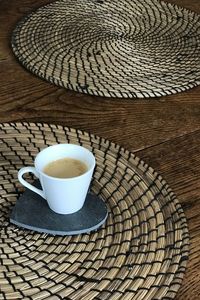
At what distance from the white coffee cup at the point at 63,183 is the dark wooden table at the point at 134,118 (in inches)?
Answer: 6.0

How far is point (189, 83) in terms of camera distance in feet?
3.34

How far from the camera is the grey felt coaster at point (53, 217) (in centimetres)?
65

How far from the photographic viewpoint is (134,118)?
925mm

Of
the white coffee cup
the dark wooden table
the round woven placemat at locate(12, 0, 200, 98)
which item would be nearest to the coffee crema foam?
the white coffee cup

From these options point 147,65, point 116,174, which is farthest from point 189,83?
point 116,174

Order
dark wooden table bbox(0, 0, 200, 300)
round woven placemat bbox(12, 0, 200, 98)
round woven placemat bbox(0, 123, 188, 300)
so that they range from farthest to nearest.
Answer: round woven placemat bbox(12, 0, 200, 98)
dark wooden table bbox(0, 0, 200, 300)
round woven placemat bbox(0, 123, 188, 300)

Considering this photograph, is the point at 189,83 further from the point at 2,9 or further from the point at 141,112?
the point at 2,9

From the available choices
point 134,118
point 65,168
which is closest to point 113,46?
point 134,118

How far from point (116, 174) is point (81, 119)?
185 millimetres

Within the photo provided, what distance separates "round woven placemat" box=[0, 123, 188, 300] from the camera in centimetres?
60

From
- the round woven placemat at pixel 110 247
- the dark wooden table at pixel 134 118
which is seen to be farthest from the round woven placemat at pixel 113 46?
the round woven placemat at pixel 110 247

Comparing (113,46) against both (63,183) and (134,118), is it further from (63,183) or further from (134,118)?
(63,183)

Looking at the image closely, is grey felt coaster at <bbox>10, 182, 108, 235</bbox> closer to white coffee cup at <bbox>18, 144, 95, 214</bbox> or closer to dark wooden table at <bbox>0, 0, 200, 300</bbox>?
white coffee cup at <bbox>18, 144, 95, 214</bbox>

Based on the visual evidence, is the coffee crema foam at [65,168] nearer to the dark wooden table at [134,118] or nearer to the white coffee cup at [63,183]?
the white coffee cup at [63,183]
